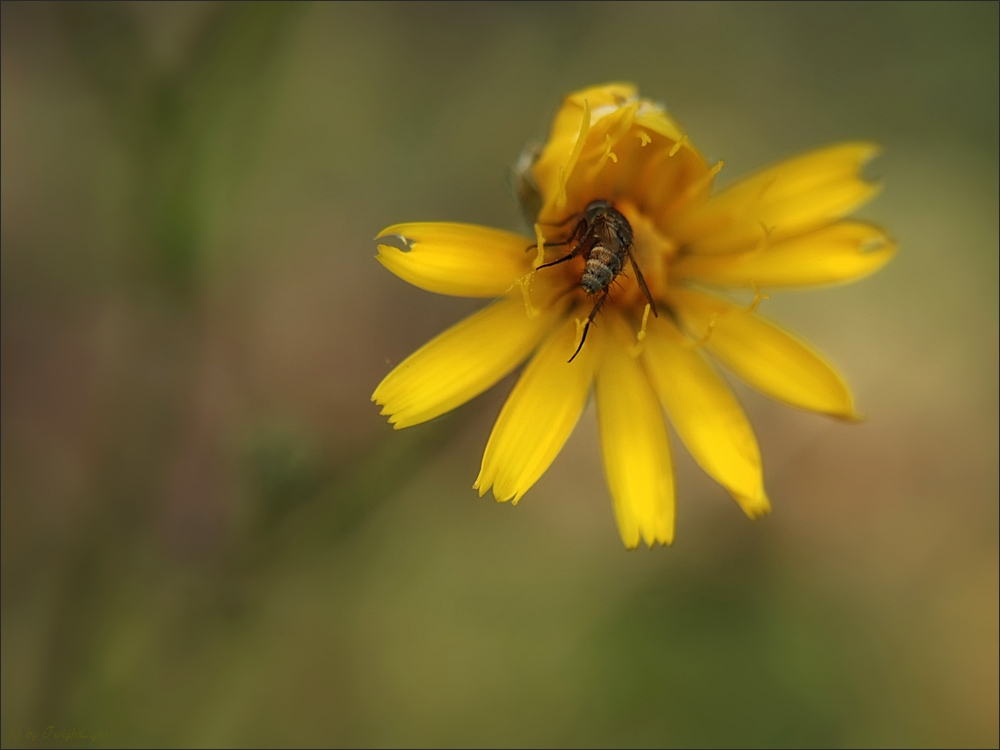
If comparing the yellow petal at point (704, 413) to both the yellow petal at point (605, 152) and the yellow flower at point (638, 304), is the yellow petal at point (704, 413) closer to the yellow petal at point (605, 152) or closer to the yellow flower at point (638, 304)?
the yellow flower at point (638, 304)

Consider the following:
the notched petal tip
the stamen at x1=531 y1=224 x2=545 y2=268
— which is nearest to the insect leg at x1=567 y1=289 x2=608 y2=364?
the stamen at x1=531 y1=224 x2=545 y2=268

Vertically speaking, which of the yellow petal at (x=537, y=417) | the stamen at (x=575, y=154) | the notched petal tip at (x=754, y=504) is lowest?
the notched petal tip at (x=754, y=504)

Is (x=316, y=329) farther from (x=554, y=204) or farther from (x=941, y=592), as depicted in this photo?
(x=941, y=592)

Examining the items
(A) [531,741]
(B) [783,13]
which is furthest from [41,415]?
(B) [783,13]
